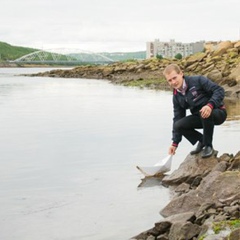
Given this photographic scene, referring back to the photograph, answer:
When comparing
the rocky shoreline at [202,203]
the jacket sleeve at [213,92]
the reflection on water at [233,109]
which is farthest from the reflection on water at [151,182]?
the reflection on water at [233,109]

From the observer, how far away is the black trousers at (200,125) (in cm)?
880

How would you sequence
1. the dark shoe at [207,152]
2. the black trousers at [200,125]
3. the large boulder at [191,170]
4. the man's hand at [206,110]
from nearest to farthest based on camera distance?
the man's hand at [206,110] → the black trousers at [200,125] → the large boulder at [191,170] → the dark shoe at [207,152]

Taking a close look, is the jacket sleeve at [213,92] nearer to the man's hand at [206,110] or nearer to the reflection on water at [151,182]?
the man's hand at [206,110]

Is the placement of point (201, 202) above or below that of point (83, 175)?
above

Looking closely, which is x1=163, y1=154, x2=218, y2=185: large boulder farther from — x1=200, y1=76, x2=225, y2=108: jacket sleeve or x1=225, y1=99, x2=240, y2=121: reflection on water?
x1=225, y1=99, x2=240, y2=121: reflection on water

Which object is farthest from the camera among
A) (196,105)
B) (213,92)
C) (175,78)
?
(196,105)

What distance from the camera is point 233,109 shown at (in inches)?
814

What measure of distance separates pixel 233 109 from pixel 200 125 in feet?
39.0

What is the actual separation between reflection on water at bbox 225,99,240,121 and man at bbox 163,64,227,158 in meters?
8.47

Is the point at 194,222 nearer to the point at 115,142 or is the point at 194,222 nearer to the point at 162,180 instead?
the point at 162,180

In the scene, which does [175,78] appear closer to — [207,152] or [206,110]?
[206,110]

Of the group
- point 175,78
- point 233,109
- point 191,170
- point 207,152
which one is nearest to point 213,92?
point 175,78

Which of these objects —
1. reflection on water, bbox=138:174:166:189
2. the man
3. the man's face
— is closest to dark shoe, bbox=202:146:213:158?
the man

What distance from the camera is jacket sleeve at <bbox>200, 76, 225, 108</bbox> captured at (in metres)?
8.52
